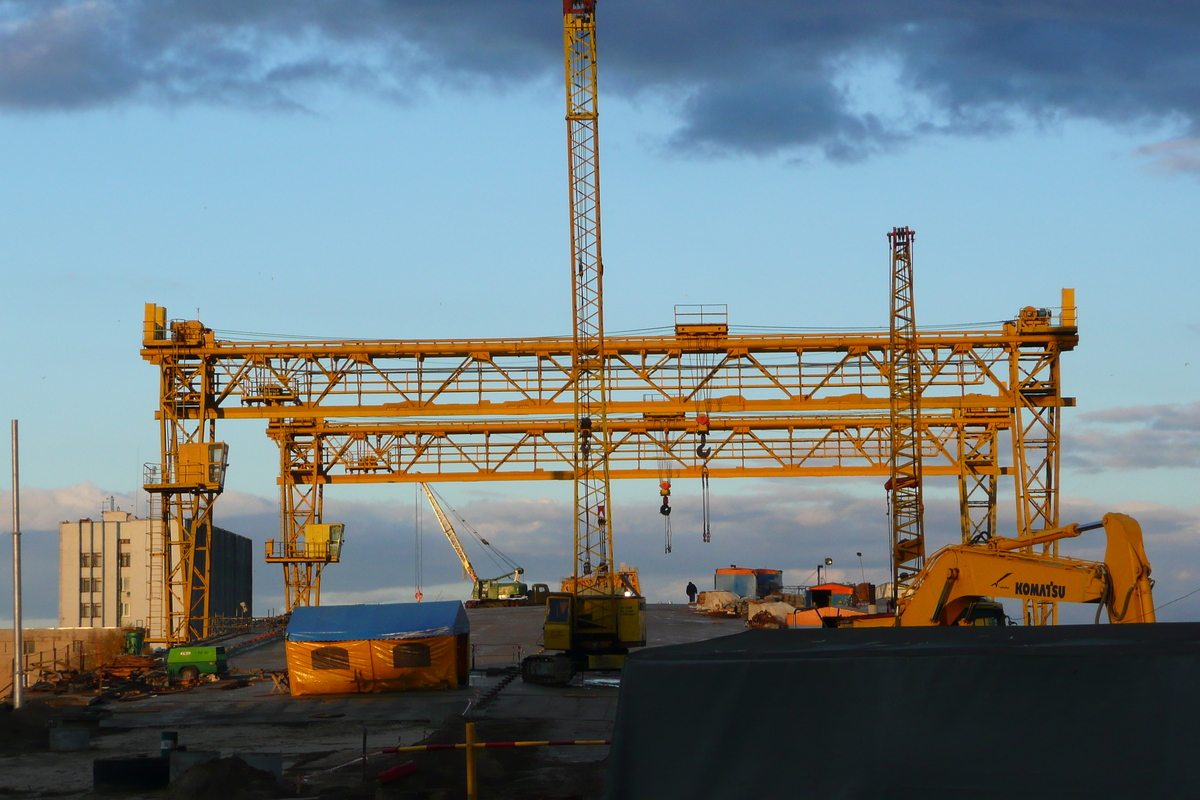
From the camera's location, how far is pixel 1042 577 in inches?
928

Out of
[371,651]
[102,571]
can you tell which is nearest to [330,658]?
[371,651]

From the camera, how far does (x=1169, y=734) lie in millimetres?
9984

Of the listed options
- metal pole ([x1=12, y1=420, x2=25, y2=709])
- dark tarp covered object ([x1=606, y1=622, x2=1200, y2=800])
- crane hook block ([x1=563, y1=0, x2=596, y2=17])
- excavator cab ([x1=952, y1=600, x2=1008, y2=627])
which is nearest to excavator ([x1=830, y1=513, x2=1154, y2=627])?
excavator cab ([x1=952, y1=600, x2=1008, y2=627])

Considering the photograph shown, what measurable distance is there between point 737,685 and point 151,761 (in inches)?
442

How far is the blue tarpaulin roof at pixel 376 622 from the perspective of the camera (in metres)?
33.9

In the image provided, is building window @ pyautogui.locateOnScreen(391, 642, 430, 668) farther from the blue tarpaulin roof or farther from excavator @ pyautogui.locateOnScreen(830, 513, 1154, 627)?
excavator @ pyautogui.locateOnScreen(830, 513, 1154, 627)

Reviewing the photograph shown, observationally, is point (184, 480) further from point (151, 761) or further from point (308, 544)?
point (151, 761)

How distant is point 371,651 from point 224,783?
17.1 meters

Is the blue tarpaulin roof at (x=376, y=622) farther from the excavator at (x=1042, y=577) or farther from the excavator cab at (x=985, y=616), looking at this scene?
the excavator cab at (x=985, y=616)

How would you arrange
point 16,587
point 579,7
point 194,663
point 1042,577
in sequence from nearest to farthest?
point 1042,577 → point 16,587 → point 194,663 → point 579,7

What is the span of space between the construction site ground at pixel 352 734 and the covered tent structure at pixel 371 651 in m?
0.44

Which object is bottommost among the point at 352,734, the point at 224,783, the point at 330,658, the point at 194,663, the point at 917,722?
the point at 194,663

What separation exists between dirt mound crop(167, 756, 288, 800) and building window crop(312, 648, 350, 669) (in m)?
16.4

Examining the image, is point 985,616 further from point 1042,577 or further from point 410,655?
point 410,655
